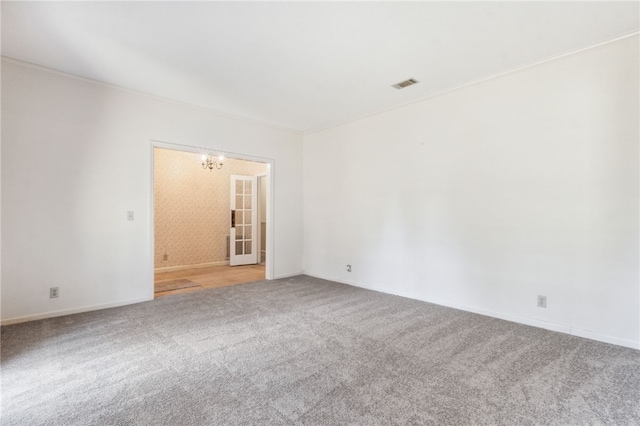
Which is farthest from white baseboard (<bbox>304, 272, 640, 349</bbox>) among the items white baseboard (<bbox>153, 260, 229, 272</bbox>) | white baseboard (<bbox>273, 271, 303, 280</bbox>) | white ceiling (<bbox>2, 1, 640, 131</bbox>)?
white baseboard (<bbox>153, 260, 229, 272</bbox>)

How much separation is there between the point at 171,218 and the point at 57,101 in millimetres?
3222

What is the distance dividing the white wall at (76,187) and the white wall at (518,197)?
3.16m

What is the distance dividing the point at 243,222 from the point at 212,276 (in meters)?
1.70

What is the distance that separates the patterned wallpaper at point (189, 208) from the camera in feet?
20.6

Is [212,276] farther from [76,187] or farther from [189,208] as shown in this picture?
[76,187]

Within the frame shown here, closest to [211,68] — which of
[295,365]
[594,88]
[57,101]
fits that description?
[57,101]

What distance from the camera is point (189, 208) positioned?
665 cm

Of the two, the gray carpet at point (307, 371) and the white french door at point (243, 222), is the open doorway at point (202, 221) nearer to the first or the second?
the white french door at point (243, 222)

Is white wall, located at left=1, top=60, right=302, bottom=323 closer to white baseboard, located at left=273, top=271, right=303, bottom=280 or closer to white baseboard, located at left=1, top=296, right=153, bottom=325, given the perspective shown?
white baseboard, located at left=1, top=296, right=153, bottom=325

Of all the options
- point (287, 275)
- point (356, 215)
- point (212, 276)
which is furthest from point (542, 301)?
point (212, 276)

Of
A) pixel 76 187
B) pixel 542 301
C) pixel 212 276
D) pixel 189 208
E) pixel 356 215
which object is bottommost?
pixel 212 276

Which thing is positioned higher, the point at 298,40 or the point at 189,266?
the point at 298,40

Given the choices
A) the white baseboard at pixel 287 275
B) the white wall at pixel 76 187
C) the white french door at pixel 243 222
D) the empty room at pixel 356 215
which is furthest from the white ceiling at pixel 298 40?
the white french door at pixel 243 222

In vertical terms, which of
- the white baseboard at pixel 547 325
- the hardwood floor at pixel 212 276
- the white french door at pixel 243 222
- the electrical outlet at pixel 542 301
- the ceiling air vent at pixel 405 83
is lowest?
the hardwood floor at pixel 212 276
